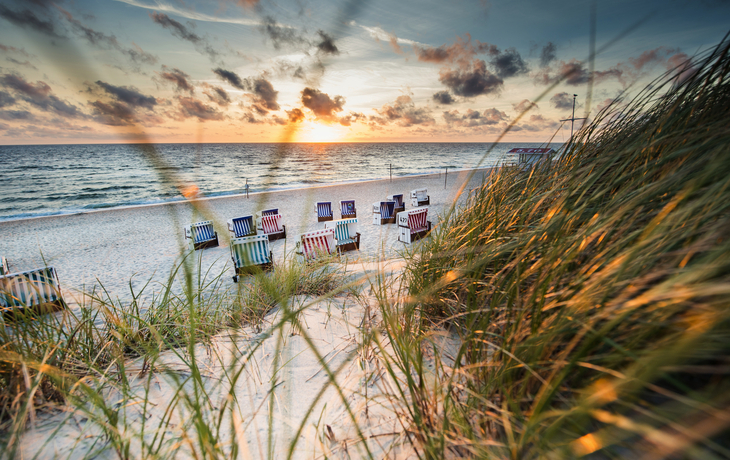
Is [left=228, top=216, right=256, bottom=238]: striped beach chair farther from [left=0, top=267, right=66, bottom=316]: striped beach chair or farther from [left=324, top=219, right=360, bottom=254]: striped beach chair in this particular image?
[left=0, top=267, right=66, bottom=316]: striped beach chair

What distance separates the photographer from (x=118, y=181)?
29.0 meters

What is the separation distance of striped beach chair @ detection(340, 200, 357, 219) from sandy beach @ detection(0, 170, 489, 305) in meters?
0.50

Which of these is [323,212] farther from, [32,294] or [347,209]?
[32,294]

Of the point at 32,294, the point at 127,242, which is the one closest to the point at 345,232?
the point at 32,294

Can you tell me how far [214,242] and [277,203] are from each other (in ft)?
25.7

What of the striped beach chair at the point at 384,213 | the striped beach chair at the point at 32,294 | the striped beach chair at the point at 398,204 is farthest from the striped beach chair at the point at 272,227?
the striped beach chair at the point at 398,204

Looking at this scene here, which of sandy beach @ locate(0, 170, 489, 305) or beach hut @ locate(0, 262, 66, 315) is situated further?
sandy beach @ locate(0, 170, 489, 305)

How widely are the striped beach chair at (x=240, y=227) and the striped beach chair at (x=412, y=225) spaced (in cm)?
514

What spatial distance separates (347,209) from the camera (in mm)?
12578

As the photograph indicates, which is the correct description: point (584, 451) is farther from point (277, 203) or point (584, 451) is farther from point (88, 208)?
point (88, 208)

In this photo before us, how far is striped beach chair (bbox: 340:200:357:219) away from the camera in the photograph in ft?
40.9

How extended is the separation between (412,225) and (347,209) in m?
4.38

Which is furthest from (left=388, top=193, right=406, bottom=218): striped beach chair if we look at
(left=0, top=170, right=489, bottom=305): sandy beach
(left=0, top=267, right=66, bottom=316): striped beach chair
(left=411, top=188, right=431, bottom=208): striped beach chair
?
(left=0, top=267, right=66, bottom=316): striped beach chair

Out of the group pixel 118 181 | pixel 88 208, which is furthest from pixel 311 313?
pixel 118 181
